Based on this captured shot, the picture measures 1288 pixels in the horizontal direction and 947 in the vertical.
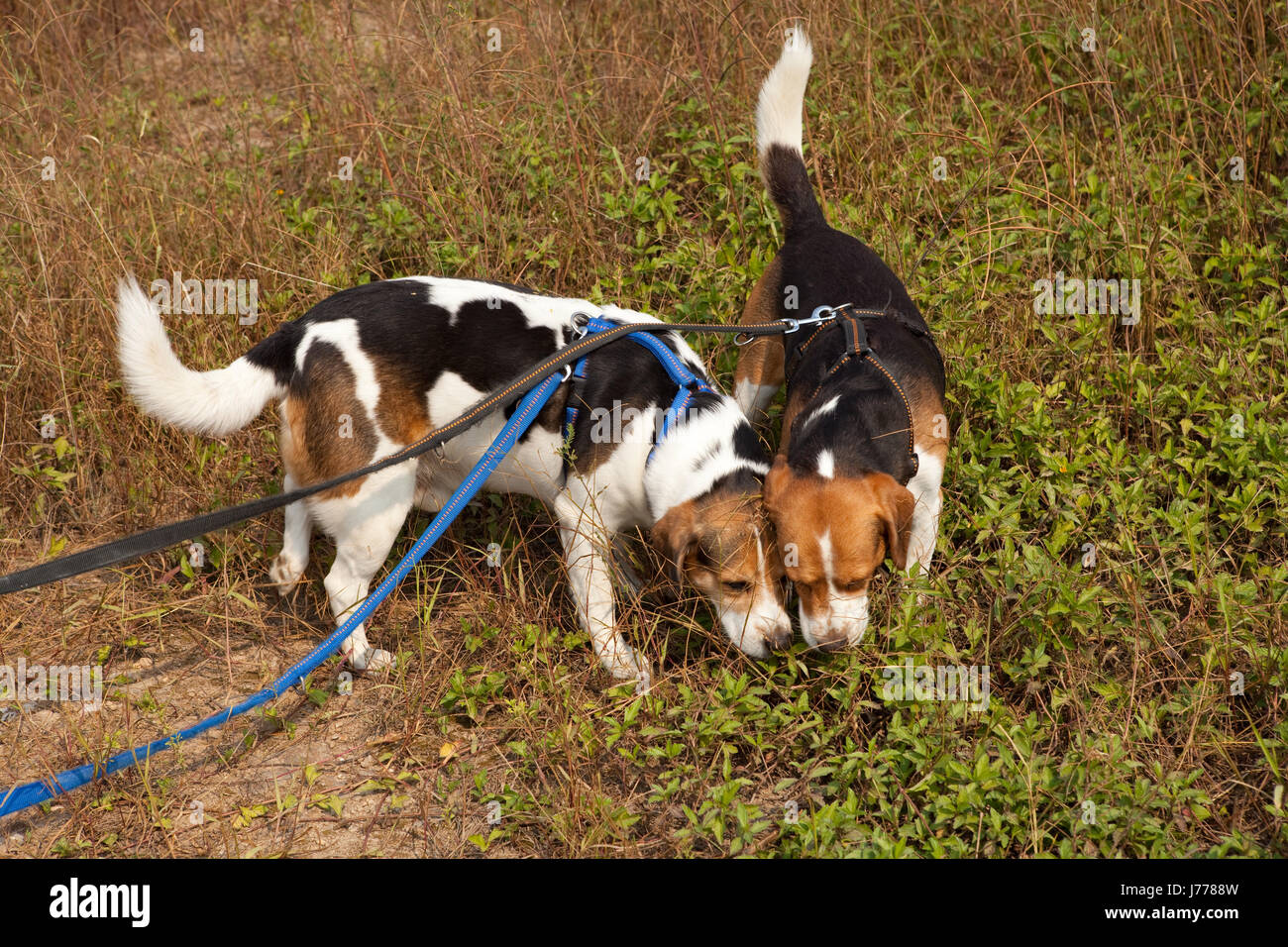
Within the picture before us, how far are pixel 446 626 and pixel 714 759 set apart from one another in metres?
1.38

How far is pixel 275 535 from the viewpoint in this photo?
15.3ft

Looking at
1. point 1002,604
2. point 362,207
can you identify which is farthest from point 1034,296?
point 362,207

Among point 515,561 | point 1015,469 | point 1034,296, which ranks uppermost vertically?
point 1034,296

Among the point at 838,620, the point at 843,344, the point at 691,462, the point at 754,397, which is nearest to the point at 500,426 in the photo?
the point at 691,462

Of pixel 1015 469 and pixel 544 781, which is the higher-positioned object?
pixel 1015 469

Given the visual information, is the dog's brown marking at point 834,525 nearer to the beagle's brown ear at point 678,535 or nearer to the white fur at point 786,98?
the beagle's brown ear at point 678,535

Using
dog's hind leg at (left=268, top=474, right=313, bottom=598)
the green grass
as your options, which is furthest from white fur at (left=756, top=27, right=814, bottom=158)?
dog's hind leg at (left=268, top=474, right=313, bottom=598)

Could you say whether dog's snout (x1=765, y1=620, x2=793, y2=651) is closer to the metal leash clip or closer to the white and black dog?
the white and black dog

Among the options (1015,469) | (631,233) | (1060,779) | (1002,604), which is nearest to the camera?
(1060,779)

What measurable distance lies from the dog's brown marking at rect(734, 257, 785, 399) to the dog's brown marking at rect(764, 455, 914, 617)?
1243 millimetres

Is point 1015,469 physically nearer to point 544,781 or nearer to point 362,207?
point 544,781

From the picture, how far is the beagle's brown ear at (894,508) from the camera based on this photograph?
3494 mm

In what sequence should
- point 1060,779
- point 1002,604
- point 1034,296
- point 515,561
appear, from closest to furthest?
point 1060,779 → point 1002,604 → point 515,561 → point 1034,296

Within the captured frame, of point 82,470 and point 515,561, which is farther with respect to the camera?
point 82,470
